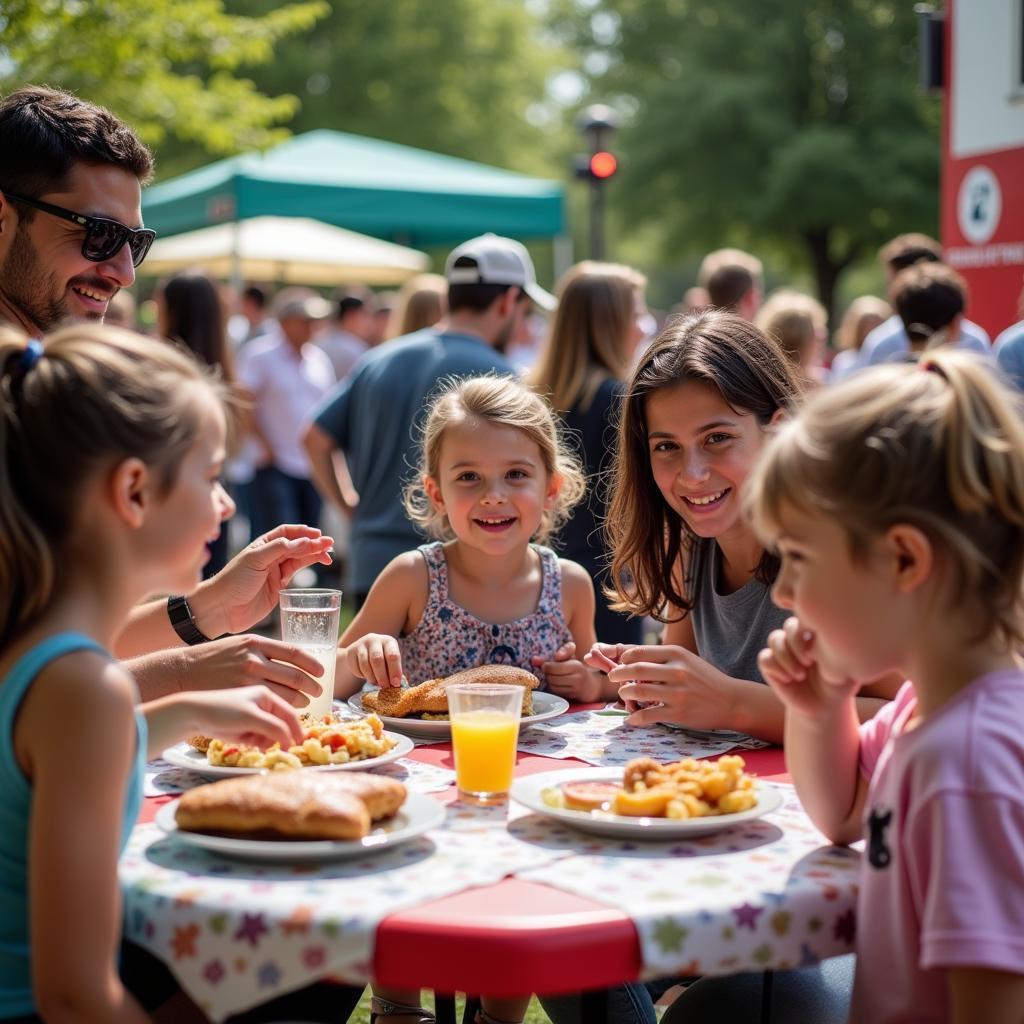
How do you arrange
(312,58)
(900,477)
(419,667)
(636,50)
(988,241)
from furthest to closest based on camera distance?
1. (636,50)
2. (312,58)
3. (988,241)
4. (419,667)
5. (900,477)

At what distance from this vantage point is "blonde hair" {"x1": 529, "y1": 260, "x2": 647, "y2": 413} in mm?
5207

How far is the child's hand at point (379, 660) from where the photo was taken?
2670mm

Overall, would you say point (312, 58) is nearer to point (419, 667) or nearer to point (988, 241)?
point (988, 241)

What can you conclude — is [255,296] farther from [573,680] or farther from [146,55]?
[573,680]

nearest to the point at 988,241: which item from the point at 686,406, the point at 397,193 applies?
the point at 397,193

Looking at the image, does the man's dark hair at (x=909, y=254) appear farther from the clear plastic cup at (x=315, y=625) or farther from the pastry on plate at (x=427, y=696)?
the clear plastic cup at (x=315, y=625)

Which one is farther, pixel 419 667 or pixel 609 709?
pixel 419 667

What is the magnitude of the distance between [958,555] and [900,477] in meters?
0.12

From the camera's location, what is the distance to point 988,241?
10.0m

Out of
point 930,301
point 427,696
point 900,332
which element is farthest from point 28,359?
point 900,332

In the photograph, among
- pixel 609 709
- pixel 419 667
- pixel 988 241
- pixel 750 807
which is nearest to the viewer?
pixel 750 807

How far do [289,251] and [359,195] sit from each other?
16.1ft

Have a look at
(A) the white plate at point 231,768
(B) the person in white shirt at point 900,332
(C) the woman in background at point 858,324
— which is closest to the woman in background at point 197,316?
(B) the person in white shirt at point 900,332

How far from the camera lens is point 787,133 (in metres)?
27.2
